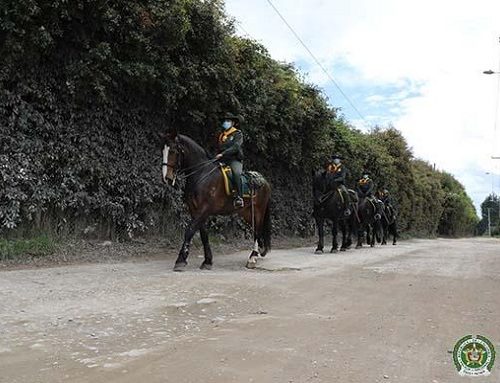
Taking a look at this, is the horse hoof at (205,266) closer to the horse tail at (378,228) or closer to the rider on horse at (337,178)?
the rider on horse at (337,178)

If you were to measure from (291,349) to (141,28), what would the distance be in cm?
771

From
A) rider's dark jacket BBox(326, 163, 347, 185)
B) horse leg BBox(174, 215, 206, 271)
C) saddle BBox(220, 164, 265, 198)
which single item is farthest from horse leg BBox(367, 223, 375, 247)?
horse leg BBox(174, 215, 206, 271)

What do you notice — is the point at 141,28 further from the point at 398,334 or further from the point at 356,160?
the point at 356,160

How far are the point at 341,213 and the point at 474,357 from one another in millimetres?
11950

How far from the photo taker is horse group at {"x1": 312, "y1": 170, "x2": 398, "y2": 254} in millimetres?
16141

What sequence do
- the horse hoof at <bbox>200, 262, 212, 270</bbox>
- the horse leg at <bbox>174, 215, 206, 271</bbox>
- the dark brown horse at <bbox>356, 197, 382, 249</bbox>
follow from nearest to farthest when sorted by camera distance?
1. the horse leg at <bbox>174, 215, 206, 271</bbox>
2. the horse hoof at <bbox>200, 262, 212, 270</bbox>
3. the dark brown horse at <bbox>356, 197, 382, 249</bbox>

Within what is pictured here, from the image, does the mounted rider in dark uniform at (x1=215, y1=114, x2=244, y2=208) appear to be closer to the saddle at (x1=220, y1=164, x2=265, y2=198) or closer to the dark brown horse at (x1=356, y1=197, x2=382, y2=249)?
the saddle at (x1=220, y1=164, x2=265, y2=198)

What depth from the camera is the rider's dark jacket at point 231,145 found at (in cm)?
1059

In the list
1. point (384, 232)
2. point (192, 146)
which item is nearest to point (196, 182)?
point (192, 146)

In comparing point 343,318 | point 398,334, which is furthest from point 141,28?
point 398,334

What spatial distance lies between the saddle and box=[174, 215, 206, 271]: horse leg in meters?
0.89

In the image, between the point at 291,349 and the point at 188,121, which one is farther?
the point at 188,121

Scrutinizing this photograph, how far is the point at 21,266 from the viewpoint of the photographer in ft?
30.3

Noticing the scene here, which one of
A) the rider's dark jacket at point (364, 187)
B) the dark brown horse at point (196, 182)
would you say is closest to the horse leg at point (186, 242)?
the dark brown horse at point (196, 182)
